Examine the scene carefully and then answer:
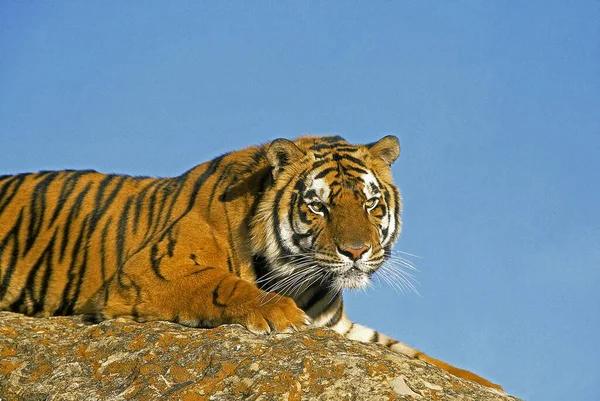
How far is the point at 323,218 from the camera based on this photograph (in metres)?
5.65

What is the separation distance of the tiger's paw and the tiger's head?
79 cm

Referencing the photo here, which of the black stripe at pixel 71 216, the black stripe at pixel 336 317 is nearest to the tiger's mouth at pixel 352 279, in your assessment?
the black stripe at pixel 336 317

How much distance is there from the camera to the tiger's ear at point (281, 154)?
579 cm

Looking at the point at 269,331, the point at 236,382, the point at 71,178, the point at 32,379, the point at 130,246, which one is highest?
the point at 71,178

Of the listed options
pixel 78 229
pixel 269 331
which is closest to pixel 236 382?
pixel 269 331

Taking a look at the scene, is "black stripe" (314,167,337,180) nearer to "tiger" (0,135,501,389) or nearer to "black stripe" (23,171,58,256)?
"tiger" (0,135,501,389)

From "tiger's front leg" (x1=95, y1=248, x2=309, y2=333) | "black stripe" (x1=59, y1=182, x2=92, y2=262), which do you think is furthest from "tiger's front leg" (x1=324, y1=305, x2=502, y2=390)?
"black stripe" (x1=59, y1=182, x2=92, y2=262)

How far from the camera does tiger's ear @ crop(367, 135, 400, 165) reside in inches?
245

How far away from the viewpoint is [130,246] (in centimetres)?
620

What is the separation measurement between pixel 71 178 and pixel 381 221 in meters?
2.63

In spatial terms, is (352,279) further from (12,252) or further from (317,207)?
(12,252)

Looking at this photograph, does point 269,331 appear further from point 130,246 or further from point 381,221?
point 130,246

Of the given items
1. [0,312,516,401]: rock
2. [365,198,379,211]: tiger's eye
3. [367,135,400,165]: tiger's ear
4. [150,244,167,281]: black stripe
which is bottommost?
[0,312,516,401]: rock

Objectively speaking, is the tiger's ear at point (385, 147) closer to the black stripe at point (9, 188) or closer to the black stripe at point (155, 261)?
the black stripe at point (155, 261)
